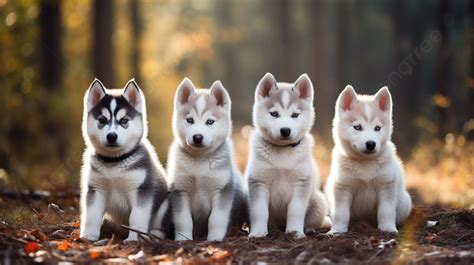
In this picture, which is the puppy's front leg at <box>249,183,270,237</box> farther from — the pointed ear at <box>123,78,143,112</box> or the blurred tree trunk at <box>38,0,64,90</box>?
the blurred tree trunk at <box>38,0,64,90</box>

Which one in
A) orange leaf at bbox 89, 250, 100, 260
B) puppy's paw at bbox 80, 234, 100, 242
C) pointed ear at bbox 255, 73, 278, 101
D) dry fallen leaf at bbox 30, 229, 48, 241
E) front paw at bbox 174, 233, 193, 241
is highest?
pointed ear at bbox 255, 73, 278, 101

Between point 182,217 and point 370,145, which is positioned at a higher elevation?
point 370,145

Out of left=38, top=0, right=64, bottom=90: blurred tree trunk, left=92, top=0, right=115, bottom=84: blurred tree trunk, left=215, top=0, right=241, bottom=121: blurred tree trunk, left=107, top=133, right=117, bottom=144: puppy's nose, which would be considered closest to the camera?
left=107, top=133, right=117, bottom=144: puppy's nose

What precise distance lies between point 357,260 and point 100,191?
2.51 meters

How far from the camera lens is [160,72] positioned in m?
23.4

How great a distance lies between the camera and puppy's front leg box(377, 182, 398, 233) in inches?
257

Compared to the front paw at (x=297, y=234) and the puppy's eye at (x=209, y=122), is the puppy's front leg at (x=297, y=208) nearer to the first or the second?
the front paw at (x=297, y=234)

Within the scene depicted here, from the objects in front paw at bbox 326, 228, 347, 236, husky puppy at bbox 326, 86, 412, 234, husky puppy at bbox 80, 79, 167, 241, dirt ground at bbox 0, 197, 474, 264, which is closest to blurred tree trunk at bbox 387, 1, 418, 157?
husky puppy at bbox 326, 86, 412, 234

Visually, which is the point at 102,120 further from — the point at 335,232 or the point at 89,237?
the point at 335,232

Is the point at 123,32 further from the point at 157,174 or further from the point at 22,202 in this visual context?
the point at 157,174

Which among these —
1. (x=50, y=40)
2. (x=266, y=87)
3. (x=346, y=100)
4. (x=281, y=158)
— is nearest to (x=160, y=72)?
(x=50, y=40)

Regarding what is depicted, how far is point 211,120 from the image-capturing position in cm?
630

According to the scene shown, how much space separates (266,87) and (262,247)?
1761 mm

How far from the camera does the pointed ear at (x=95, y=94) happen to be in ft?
20.4
